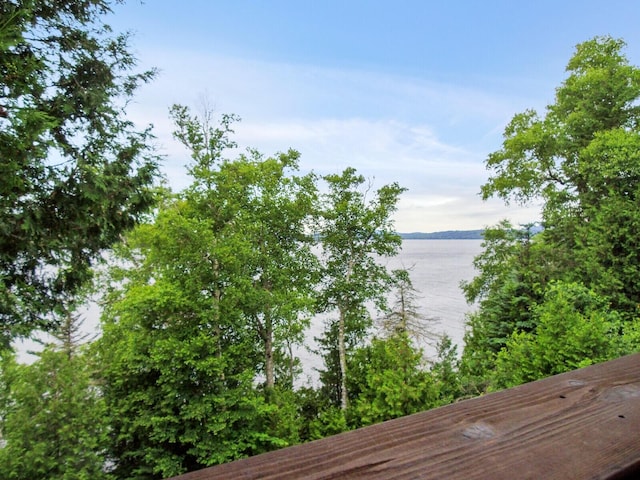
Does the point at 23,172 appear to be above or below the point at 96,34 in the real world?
below

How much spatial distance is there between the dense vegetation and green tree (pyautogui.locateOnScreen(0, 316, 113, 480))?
0.11 ft

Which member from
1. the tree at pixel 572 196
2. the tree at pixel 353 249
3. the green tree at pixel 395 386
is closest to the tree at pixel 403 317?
the tree at pixel 353 249

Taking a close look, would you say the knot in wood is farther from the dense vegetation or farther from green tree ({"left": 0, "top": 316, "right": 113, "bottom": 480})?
green tree ({"left": 0, "top": 316, "right": 113, "bottom": 480})

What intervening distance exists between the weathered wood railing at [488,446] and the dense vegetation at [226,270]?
10.4ft

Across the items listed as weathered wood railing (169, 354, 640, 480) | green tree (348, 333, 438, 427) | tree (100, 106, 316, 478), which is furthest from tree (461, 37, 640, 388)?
weathered wood railing (169, 354, 640, 480)

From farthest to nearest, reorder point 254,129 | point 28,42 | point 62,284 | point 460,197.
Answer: point 460,197 → point 254,129 → point 62,284 → point 28,42

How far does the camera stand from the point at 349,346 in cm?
1246

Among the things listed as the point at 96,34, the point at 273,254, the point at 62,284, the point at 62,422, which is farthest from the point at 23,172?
the point at 273,254

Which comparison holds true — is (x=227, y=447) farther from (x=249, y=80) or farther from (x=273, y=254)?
(x=249, y=80)

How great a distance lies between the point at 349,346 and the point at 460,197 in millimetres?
20515

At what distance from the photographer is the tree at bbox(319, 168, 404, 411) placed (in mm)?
11969

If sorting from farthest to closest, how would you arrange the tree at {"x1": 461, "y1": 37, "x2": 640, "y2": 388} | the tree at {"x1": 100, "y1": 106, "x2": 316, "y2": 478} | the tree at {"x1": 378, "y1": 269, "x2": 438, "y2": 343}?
the tree at {"x1": 378, "y1": 269, "x2": 438, "y2": 343} → the tree at {"x1": 100, "y1": 106, "x2": 316, "y2": 478} → the tree at {"x1": 461, "y1": 37, "x2": 640, "y2": 388}

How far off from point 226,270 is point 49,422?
4508 mm

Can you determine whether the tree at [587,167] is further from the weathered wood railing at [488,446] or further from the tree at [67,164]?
the tree at [67,164]
